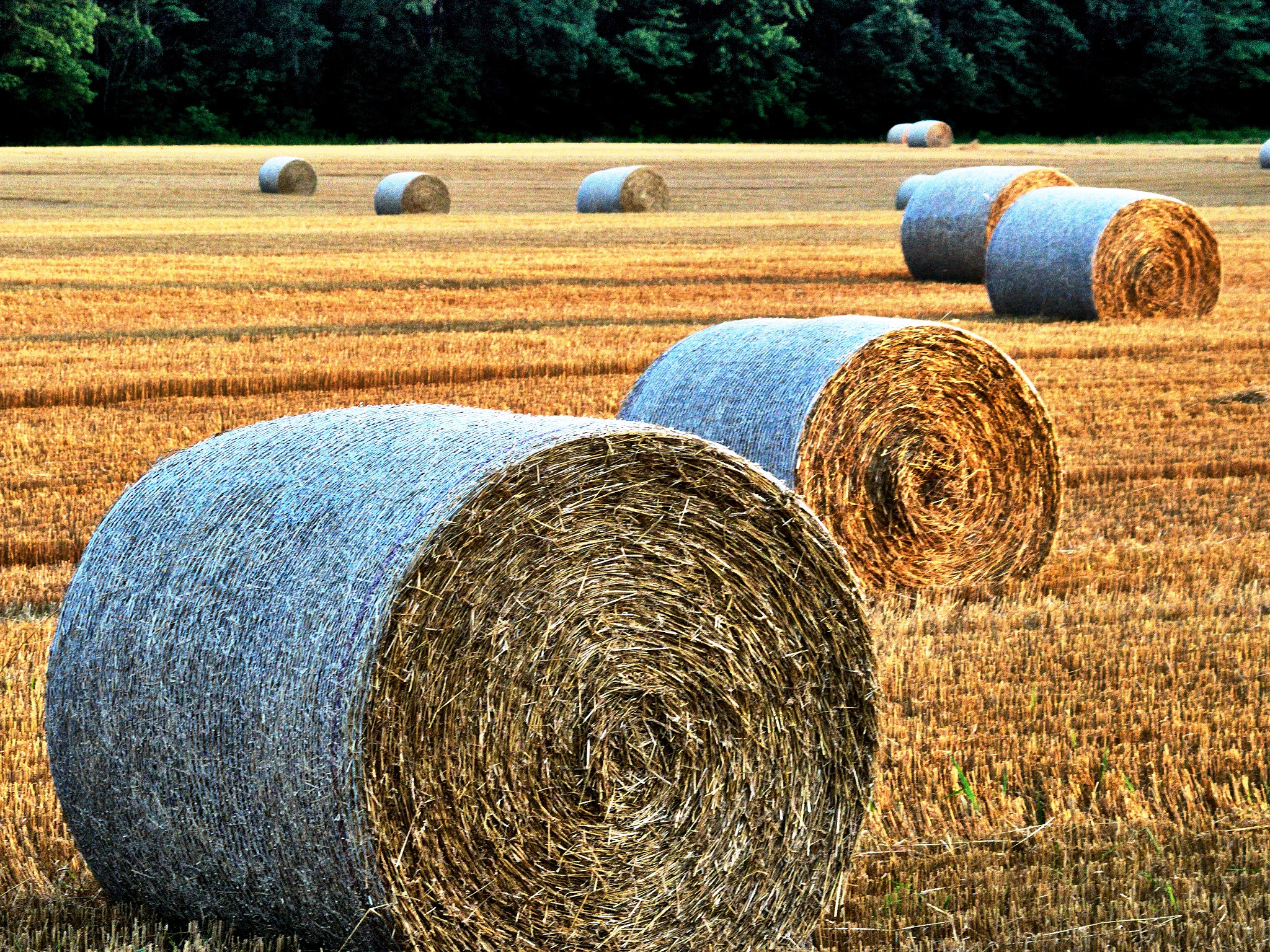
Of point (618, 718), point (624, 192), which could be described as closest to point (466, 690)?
point (618, 718)

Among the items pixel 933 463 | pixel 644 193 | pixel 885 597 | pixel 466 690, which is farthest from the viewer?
pixel 644 193

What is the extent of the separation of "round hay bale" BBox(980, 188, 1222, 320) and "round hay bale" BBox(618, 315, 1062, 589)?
8.70m

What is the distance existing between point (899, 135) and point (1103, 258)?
41.3 m

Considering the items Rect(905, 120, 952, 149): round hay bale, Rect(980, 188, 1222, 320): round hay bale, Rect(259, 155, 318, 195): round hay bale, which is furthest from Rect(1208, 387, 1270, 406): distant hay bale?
Rect(905, 120, 952, 149): round hay bale

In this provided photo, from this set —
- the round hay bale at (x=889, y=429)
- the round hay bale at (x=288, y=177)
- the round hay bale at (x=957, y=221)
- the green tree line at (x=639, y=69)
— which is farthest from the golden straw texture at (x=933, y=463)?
the green tree line at (x=639, y=69)

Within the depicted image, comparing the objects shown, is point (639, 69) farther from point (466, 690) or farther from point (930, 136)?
point (466, 690)

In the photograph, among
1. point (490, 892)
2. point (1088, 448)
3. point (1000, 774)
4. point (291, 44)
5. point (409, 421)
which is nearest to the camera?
point (490, 892)

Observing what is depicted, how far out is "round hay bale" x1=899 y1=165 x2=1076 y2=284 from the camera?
20.5 m

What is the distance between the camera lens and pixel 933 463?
8102 mm

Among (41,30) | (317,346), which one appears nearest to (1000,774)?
(317,346)

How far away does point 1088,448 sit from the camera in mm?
11000

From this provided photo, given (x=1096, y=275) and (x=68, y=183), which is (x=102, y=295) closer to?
(x=1096, y=275)

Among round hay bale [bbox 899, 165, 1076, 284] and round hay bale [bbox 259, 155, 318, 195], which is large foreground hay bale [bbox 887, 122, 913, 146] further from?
round hay bale [bbox 899, 165, 1076, 284]

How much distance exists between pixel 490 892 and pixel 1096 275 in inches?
539
